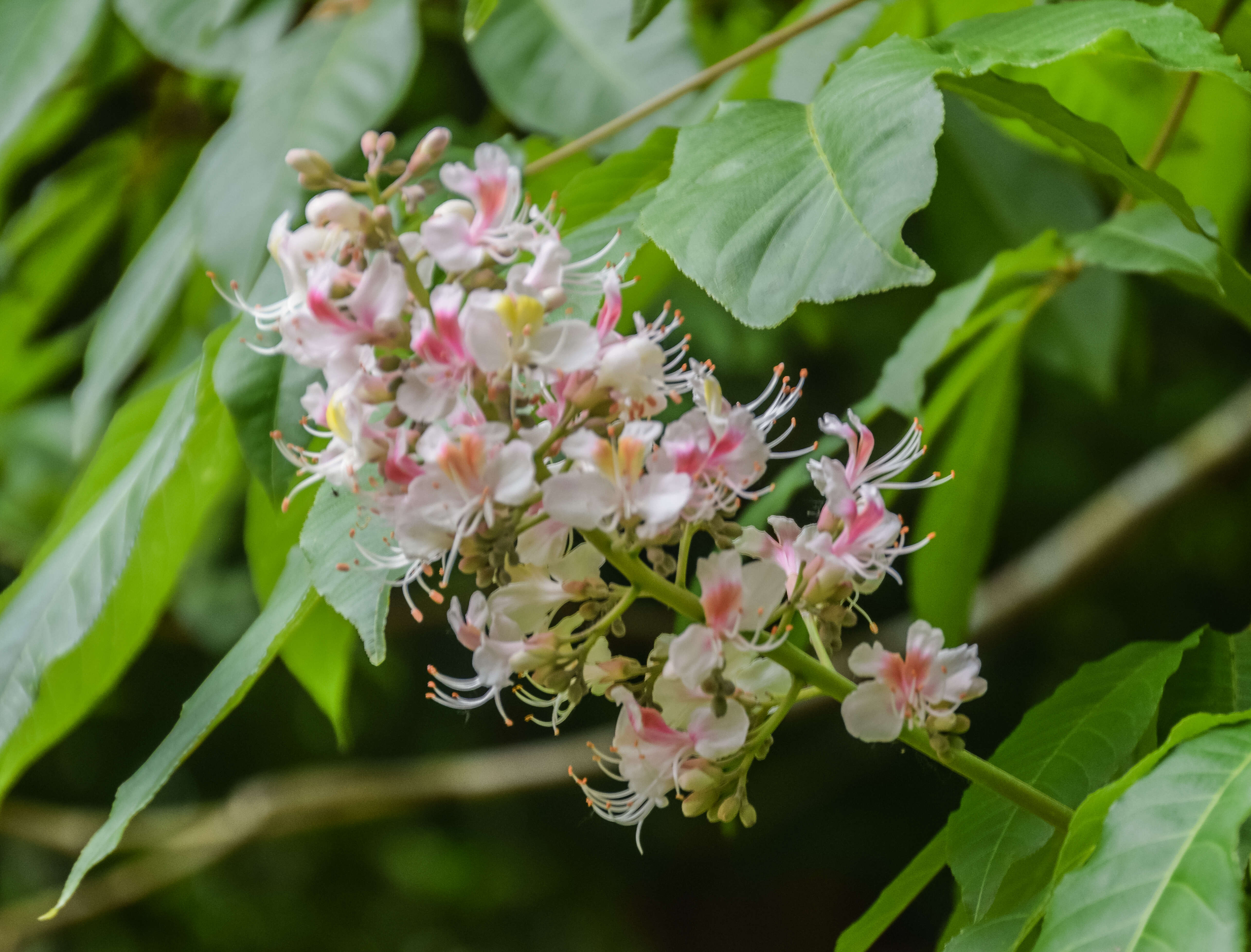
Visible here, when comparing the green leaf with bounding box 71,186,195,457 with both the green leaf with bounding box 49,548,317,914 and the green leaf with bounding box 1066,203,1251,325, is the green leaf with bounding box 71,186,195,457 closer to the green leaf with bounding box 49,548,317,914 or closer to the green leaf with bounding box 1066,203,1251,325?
the green leaf with bounding box 49,548,317,914

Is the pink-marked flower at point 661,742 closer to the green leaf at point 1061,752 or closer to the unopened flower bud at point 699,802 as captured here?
the unopened flower bud at point 699,802

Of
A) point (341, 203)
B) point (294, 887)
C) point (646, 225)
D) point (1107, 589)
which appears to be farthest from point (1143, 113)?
point (294, 887)

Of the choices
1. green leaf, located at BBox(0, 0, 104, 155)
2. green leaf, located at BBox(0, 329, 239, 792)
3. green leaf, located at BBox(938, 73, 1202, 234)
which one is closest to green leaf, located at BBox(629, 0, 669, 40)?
green leaf, located at BBox(938, 73, 1202, 234)

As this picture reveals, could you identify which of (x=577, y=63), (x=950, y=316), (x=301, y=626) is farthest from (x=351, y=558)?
(x=577, y=63)

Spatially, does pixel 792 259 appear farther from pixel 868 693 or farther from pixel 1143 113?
pixel 1143 113

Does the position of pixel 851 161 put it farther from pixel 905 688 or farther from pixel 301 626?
pixel 301 626

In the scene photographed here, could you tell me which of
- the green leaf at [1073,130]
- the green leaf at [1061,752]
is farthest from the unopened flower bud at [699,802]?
the green leaf at [1073,130]
